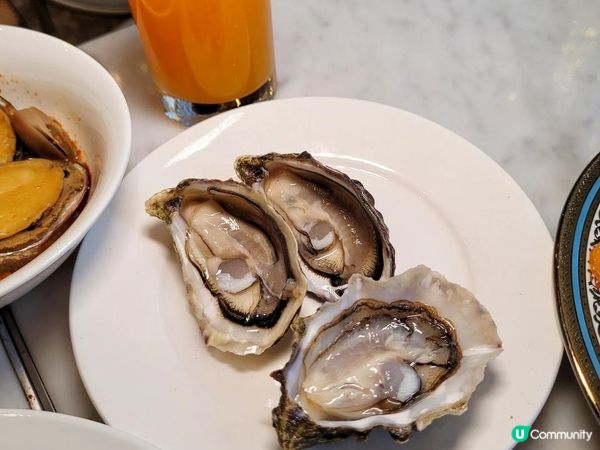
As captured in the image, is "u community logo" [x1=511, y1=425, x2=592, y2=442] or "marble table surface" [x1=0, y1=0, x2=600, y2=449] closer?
"u community logo" [x1=511, y1=425, x2=592, y2=442]

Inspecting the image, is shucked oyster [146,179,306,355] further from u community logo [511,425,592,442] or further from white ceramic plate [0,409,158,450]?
u community logo [511,425,592,442]

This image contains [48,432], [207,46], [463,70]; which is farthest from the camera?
[463,70]

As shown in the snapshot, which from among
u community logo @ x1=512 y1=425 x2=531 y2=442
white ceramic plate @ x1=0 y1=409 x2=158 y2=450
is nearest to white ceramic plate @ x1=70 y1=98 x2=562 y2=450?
u community logo @ x1=512 y1=425 x2=531 y2=442

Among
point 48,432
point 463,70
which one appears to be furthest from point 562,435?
point 463,70

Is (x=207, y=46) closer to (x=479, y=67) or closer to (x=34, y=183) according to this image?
(x=34, y=183)

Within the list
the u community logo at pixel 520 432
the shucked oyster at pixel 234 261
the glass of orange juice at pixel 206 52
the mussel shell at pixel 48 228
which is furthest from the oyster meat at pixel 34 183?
the u community logo at pixel 520 432

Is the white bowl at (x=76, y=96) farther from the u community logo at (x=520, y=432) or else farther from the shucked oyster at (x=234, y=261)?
the u community logo at (x=520, y=432)
